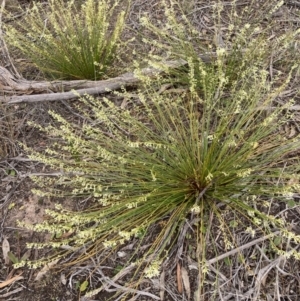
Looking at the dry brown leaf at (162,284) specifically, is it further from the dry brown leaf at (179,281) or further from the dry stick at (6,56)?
the dry stick at (6,56)

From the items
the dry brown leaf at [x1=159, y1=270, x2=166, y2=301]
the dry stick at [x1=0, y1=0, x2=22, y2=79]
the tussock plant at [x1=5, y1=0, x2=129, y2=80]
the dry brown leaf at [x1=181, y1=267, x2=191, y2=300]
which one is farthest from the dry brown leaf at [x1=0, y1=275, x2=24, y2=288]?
the dry stick at [x1=0, y1=0, x2=22, y2=79]

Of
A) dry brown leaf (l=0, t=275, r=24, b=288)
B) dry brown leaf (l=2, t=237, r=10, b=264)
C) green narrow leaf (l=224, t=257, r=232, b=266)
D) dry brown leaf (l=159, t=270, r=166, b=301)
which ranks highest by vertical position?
green narrow leaf (l=224, t=257, r=232, b=266)

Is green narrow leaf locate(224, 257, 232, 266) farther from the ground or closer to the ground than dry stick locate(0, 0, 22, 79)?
closer to the ground

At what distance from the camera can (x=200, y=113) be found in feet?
8.92

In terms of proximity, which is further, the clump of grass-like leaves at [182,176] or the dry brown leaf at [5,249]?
the dry brown leaf at [5,249]

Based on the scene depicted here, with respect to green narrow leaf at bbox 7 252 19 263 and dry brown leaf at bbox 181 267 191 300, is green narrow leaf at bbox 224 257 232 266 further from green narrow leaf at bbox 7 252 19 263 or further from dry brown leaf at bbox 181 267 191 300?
green narrow leaf at bbox 7 252 19 263

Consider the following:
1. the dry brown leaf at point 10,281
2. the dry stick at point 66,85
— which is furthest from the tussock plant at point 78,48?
the dry brown leaf at point 10,281

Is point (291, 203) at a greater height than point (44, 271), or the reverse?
point (291, 203)

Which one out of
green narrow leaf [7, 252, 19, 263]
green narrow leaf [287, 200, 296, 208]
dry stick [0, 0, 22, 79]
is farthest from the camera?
dry stick [0, 0, 22, 79]

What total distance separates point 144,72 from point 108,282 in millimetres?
1389

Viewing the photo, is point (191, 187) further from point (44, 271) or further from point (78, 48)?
point (78, 48)

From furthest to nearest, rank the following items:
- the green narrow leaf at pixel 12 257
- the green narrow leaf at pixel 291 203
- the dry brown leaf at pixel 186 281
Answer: the green narrow leaf at pixel 12 257
the green narrow leaf at pixel 291 203
the dry brown leaf at pixel 186 281

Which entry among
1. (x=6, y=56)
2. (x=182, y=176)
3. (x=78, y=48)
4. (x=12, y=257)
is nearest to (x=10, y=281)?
(x=12, y=257)

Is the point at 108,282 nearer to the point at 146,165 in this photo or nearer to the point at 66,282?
the point at 66,282
